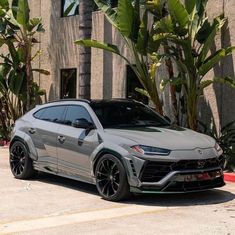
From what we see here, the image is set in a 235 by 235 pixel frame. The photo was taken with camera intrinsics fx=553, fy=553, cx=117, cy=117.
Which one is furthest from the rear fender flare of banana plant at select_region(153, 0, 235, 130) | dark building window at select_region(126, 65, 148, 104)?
dark building window at select_region(126, 65, 148, 104)

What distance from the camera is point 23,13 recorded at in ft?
53.2

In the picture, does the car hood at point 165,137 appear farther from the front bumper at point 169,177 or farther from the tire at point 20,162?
the tire at point 20,162

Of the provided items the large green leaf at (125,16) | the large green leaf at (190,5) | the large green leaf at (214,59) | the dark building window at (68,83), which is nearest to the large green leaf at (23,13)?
the dark building window at (68,83)

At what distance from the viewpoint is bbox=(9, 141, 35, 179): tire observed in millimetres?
10367

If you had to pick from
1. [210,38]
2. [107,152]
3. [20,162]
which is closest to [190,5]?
[210,38]

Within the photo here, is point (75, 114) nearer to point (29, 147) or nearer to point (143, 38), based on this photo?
point (29, 147)

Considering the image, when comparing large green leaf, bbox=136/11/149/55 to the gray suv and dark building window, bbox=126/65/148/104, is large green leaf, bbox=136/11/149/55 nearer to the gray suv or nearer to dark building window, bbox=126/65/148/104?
the gray suv

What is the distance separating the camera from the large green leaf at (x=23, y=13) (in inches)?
633

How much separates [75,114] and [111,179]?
1.66 meters

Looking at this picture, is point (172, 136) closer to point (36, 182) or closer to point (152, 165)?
point (152, 165)

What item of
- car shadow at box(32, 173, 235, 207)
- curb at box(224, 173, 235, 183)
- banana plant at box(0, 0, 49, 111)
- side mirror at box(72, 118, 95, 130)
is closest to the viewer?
car shadow at box(32, 173, 235, 207)

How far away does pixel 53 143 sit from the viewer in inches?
378

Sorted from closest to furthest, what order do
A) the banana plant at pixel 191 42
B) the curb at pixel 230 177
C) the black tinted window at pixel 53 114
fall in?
the black tinted window at pixel 53 114
the curb at pixel 230 177
the banana plant at pixel 191 42

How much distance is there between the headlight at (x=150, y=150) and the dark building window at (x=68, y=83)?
986 centimetres
